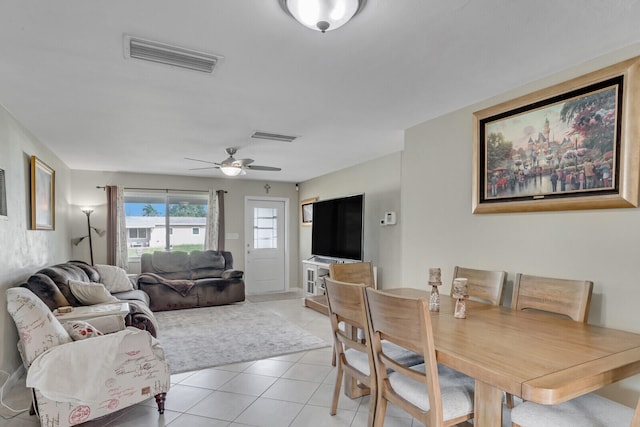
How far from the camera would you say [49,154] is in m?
4.38

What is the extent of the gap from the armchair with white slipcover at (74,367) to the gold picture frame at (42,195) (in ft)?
5.60

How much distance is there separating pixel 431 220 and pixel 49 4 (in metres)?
2.95

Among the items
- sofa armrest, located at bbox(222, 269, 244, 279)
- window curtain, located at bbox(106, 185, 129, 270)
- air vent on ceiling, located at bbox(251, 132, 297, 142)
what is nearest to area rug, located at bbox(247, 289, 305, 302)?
sofa armrest, located at bbox(222, 269, 244, 279)

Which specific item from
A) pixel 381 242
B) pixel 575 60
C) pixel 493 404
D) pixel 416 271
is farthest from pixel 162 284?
pixel 575 60

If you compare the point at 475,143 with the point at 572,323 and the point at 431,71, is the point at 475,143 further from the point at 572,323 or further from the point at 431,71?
the point at 572,323

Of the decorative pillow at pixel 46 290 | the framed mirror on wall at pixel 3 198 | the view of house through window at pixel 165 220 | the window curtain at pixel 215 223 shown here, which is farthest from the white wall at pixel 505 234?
the view of house through window at pixel 165 220

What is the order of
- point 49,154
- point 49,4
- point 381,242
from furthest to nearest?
point 381,242, point 49,154, point 49,4

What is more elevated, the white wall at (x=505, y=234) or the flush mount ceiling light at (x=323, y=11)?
the flush mount ceiling light at (x=323, y=11)

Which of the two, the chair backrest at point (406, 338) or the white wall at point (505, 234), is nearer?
the chair backrest at point (406, 338)

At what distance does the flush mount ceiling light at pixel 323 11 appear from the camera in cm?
146

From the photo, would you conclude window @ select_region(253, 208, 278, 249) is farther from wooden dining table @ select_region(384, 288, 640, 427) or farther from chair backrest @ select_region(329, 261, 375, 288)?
wooden dining table @ select_region(384, 288, 640, 427)

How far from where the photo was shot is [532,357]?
1.40m

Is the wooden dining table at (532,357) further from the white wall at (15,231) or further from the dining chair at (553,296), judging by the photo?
the white wall at (15,231)

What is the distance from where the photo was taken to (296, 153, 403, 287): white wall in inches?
185
